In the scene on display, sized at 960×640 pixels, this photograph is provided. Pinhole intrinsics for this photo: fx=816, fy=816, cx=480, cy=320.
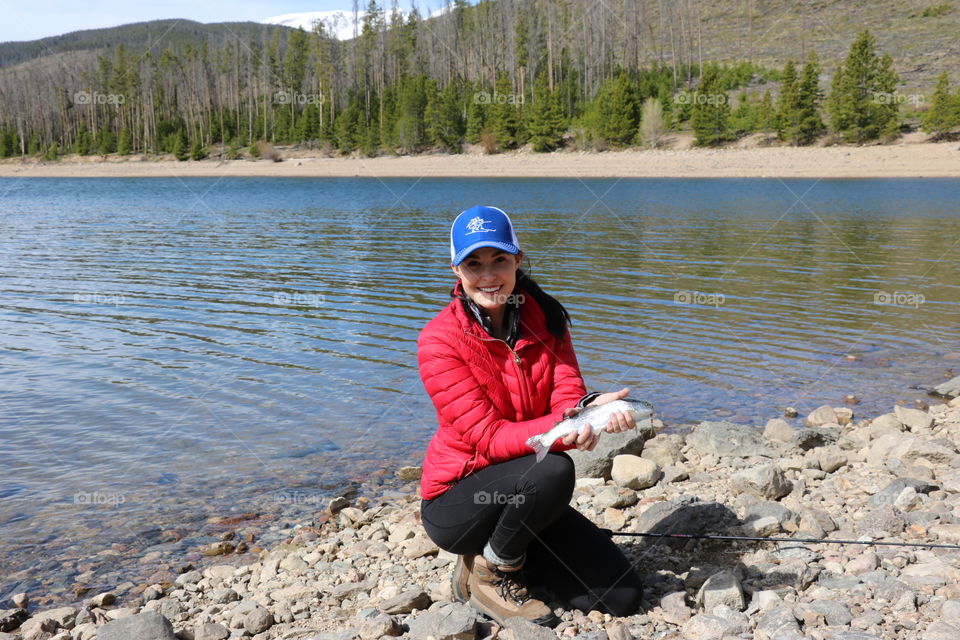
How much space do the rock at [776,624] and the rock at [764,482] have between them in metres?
1.76

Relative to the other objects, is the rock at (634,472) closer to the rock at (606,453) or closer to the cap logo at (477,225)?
the rock at (606,453)

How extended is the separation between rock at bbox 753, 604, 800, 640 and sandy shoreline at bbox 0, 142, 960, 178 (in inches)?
1844

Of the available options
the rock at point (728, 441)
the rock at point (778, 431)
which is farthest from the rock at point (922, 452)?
the rock at point (778, 431)

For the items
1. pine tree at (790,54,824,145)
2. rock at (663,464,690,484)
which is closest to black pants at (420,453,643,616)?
rock at (663,464,690,484)

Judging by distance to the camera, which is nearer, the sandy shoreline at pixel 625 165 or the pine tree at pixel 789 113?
the sandy shoreline at pixel 625 165

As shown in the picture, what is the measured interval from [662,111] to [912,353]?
2210 inches

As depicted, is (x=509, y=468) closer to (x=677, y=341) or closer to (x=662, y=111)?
(x=677, y=341)

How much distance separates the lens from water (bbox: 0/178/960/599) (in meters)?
6.55

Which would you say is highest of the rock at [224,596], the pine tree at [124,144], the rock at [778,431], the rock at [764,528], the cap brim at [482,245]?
the pine tree at [124,144]

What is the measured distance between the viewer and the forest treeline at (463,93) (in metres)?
56.3

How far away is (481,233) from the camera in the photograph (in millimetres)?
3707

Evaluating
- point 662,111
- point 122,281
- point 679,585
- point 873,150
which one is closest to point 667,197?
point 873,150

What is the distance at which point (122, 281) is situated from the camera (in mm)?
16641

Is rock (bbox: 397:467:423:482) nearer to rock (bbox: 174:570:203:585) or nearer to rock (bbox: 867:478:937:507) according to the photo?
rock (bbox: 174:570:203:585)
